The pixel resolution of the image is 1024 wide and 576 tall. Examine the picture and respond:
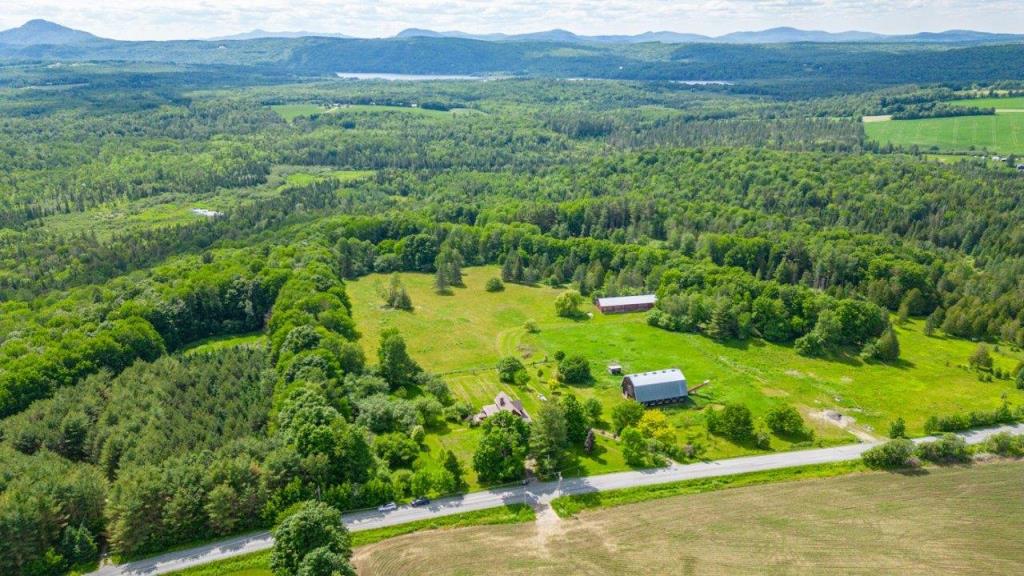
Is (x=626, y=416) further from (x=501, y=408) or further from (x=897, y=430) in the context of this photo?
(x=897, y=430)

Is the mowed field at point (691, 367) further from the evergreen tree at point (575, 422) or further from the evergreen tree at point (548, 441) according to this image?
the evergreen tree at point (548, 441)

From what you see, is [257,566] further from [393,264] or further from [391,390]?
[393,264]

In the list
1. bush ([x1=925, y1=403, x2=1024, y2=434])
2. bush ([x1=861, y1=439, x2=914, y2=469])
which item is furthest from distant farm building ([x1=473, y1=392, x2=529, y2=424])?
bush ([x1=925, y1=403, x2=1024, y2=434])

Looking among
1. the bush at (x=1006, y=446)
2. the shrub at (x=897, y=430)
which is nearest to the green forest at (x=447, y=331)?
the shrub at (x=897, y=430)

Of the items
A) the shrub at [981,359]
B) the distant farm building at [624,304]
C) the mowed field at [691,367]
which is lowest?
the mowed field at [691,367]

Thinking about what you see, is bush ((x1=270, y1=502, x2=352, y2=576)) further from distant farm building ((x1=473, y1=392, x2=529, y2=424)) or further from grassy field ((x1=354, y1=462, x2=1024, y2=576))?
distant farm building ((x1=473, y1=392, x2=529, y2=424))

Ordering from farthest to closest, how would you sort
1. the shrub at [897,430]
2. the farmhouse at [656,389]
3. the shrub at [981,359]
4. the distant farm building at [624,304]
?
1. the distant farm building at [624,304]
2. the shrub at [981,359]
3. the farmhouse at [656,389]
4. the shrub at [897,430]

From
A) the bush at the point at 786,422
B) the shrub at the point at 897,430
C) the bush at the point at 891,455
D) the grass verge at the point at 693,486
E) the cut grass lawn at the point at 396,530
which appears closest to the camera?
the cut grass lawn at the point at 396,530
